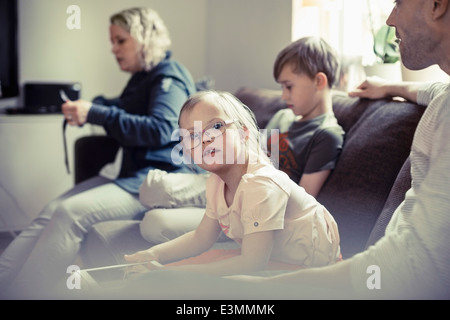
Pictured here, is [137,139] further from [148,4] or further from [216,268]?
[148,4]

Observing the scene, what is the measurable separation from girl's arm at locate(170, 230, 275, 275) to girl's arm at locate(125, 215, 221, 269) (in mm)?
92

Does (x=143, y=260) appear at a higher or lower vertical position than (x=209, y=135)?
lower

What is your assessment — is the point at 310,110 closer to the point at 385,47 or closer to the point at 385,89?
the point at 385,89

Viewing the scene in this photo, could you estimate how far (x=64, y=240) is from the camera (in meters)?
1.45

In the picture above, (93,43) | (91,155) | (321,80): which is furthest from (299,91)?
(93,43)

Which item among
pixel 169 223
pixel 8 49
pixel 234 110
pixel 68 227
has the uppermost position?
pixel 8 49

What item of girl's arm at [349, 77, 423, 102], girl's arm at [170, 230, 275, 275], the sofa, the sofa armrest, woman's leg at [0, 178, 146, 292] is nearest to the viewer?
girl's arm at [170, 230, 275, 275]

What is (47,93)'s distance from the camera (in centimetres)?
256

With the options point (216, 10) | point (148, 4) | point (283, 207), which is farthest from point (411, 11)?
point (148, 4)

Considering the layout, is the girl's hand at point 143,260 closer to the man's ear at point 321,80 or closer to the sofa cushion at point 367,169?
the sofa cushion at point 367,169

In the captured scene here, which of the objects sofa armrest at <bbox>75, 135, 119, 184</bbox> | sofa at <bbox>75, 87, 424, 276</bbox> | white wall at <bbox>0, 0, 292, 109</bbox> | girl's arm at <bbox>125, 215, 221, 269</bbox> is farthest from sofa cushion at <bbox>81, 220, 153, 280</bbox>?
white wall at <bbox>0, 0, 292, 109</bbox>

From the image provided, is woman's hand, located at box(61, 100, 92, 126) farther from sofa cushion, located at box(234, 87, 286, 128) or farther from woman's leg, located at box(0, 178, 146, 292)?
sofa cushion, located at box(234, 87, 286, 128)

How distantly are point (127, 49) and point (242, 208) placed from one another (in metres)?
1.07

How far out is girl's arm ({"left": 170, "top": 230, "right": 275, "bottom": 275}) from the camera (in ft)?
2.46
